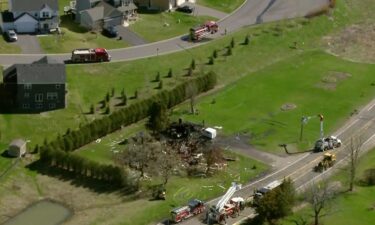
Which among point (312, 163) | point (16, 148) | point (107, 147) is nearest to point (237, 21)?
point (312, 163)

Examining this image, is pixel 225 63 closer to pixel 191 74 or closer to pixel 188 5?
pixel 191 74

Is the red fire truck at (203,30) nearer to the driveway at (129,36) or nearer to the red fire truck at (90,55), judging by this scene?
the driveway at (129,36)

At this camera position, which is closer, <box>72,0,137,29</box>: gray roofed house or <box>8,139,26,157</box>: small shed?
<box>8,139,26,157</box>: small shed

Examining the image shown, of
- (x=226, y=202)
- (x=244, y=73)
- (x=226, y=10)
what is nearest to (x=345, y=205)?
(x=226, y=202)

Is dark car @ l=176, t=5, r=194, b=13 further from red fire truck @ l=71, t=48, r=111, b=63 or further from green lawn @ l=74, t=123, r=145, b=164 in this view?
green lawn @ l=74, t=123, r=145, b=164

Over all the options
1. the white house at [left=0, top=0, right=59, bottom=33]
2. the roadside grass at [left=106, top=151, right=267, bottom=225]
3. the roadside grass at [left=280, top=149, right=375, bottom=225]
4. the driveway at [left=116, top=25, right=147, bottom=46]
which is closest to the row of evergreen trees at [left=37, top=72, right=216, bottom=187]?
the roadside grass at [left=106, top=151, right=267, bottom=225]
